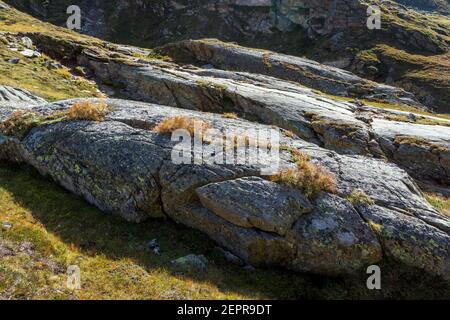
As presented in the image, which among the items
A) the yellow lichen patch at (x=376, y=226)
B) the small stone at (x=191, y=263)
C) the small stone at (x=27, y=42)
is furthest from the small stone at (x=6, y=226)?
the small stone at (x=27, y=42)

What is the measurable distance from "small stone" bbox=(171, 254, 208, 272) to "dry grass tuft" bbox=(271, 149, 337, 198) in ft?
16.8

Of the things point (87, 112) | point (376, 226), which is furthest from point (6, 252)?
point (376, 226)

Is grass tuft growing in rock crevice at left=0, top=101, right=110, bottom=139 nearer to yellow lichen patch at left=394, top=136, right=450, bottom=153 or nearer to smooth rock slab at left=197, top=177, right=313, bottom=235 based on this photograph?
smooth rock slab at left=197, top=177, right=313, bottom=235

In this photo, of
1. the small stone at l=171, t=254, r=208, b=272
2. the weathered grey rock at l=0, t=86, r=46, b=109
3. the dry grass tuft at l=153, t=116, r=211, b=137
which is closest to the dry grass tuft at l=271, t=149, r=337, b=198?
the small stone at l=171, t=254, r=208, b=272

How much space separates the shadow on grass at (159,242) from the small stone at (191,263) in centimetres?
27

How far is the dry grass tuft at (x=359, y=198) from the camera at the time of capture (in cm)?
1683

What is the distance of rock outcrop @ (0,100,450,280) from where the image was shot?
15.5 meters

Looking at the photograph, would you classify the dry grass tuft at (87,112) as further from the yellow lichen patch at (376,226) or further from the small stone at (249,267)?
the yellow lichen patch at (376,226)

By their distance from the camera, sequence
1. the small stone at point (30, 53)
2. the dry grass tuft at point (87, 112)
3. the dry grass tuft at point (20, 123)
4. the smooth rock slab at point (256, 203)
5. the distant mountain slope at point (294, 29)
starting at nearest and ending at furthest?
the smooth rock slab at point (256, 203)
the dry grass tuft at point (87, 112)
the dry grass tuft at point (20, 123)
the small stone at point (30, 53)
the distant mountain slope at point (294, 29)

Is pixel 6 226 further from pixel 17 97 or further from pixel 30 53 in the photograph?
pixel 30 53

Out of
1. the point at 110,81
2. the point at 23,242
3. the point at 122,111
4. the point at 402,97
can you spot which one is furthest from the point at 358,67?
the point at 23,242

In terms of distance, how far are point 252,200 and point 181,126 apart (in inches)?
260
